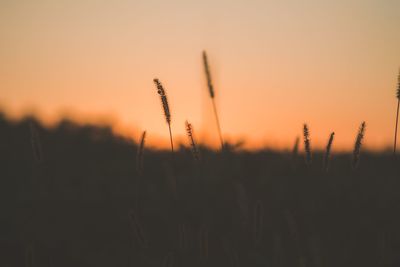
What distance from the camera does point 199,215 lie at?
13.0ft

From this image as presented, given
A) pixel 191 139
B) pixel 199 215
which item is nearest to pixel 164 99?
pixel 191 139

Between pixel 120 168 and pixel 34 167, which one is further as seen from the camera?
pixel 120 168

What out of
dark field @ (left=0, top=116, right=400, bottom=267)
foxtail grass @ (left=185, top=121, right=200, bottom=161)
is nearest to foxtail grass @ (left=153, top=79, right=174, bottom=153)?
foxtail grass @ (left=185, top=121, right=200, bottom=161)

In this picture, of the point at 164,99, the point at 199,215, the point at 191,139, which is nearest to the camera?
the point at 191,139

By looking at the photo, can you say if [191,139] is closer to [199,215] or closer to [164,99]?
[164,99]

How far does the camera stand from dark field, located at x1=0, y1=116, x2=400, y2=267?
3168 mm

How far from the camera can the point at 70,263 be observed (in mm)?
3316

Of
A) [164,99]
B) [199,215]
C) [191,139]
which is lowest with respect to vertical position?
[199,215]

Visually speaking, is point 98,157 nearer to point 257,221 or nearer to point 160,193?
point 160,193

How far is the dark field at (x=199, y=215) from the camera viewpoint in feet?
10.4

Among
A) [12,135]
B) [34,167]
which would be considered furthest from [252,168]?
[12,135]

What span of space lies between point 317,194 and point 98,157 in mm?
3301

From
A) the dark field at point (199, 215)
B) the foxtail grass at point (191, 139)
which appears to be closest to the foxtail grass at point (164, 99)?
the foxtail grass at point (191, 139)

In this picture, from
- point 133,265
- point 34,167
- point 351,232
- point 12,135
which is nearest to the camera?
point 133,265
